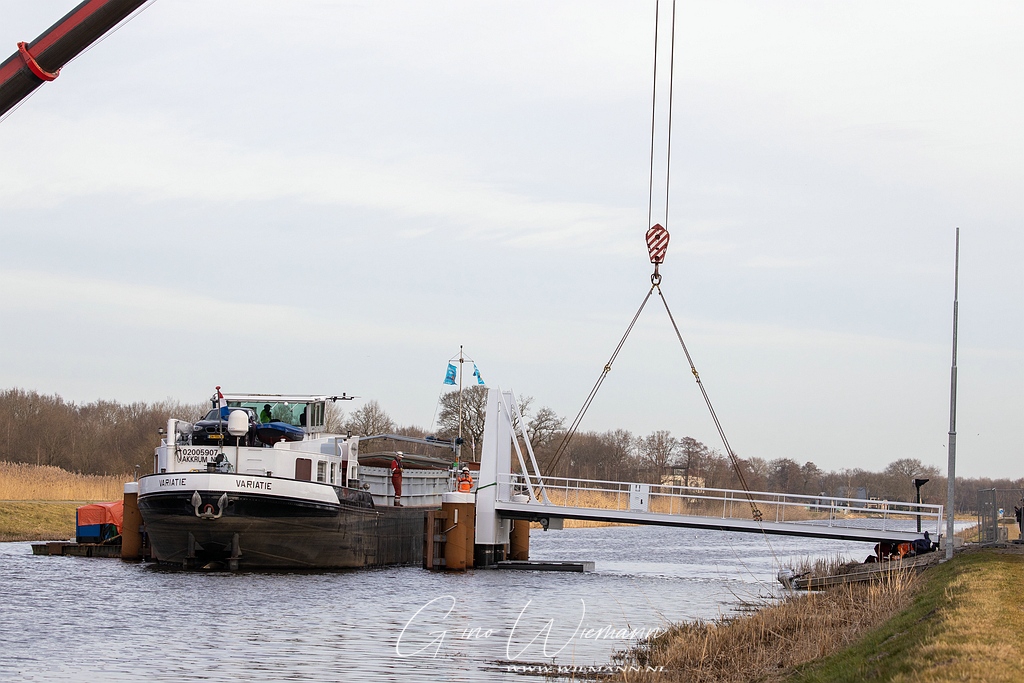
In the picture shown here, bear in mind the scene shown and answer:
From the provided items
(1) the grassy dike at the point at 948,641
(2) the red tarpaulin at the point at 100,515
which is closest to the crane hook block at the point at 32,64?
(1) the grassy dike at the point at 948,641

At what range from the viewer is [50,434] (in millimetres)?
88625

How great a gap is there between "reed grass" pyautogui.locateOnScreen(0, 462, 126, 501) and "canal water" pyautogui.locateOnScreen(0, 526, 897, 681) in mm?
14891

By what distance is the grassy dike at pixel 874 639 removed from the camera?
10.9m

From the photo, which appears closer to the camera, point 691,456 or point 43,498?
point 43,498

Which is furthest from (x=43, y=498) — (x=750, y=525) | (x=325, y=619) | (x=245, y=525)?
(x=325, y=619)

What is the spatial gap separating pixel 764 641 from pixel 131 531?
27.0 metres

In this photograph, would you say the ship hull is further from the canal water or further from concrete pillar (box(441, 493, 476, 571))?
concrete pillar (box(441, 493, 476, 571))

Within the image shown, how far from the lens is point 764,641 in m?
16.7

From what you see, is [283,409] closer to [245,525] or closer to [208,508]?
[245,525]

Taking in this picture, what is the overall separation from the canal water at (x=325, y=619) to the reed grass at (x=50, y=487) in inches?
586

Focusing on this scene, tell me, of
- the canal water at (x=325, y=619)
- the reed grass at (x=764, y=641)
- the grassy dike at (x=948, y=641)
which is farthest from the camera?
the canal water at (x=325, y=619)

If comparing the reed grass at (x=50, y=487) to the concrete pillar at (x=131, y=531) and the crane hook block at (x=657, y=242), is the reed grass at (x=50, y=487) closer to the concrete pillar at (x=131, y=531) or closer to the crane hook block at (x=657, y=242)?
the concrete pillar at (x=131, y=531)

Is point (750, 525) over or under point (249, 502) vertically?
under

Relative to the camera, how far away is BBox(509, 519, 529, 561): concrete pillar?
147ft
